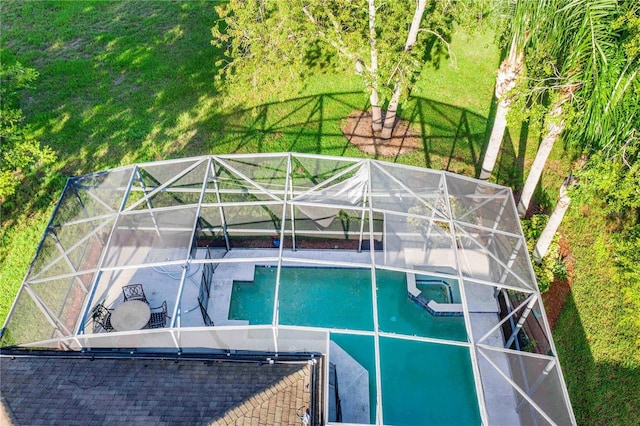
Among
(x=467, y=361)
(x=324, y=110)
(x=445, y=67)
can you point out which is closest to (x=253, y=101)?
(x=324, y=110)

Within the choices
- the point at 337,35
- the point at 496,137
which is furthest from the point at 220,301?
the point at 496,137

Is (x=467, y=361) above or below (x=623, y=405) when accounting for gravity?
above

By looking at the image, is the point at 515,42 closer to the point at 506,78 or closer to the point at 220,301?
the point at 506,78

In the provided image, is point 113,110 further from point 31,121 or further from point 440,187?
point 440,187

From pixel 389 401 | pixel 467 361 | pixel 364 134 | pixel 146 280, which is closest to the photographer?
pixel 389 401

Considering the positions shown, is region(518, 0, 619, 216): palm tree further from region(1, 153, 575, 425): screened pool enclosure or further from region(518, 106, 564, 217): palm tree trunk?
region(1, 153, 575, 425): screened pool enclosure
